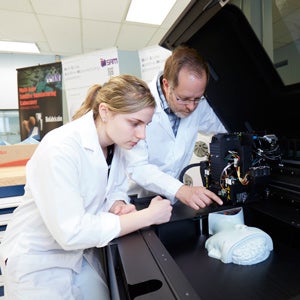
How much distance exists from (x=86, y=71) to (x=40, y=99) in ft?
3.16

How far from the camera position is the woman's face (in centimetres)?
88

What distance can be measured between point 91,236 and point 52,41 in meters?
4.45

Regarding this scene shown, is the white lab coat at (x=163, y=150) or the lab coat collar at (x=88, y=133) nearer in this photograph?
the lab coat collar at (x=88, y=133)

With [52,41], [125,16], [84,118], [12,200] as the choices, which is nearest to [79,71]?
[125,16]

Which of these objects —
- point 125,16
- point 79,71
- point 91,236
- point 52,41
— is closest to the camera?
point 91,236

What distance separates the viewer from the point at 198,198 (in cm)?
94

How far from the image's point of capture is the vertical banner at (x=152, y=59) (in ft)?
9.87

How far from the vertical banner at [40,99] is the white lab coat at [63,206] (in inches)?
119

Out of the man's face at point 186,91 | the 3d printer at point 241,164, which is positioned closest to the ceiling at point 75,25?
the man's face at point 186,91

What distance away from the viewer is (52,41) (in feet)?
14.1

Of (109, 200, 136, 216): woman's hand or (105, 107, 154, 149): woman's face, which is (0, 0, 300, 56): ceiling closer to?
(105, 107, 154, 149): woman's face

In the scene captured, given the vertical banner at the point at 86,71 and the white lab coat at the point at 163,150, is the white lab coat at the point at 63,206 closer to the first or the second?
the white lab coat at the point at 163,150

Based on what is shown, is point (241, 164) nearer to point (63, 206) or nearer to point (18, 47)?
point (63, 206)

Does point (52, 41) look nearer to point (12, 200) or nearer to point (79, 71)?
point (79, 71)
